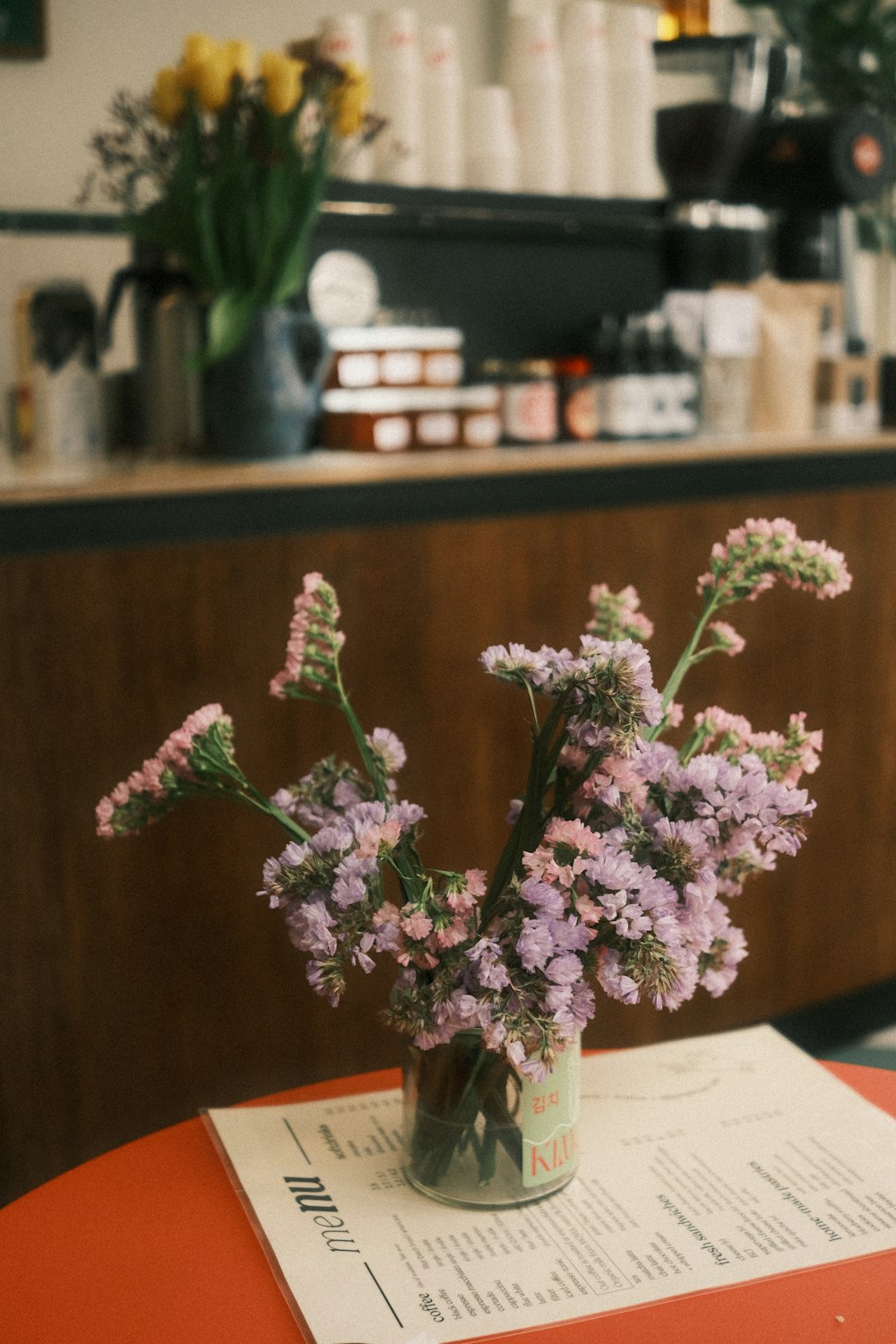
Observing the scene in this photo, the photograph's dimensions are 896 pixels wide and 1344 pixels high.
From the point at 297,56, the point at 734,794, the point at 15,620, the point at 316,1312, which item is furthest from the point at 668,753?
the point at 297,56

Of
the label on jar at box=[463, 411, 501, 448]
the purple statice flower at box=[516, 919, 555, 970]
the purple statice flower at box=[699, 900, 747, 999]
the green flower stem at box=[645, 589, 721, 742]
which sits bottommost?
the purple statice flower at box=[699, 900, 747, 999]

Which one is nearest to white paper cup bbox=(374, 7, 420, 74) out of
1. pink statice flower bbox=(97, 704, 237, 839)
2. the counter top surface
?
the counter top surface

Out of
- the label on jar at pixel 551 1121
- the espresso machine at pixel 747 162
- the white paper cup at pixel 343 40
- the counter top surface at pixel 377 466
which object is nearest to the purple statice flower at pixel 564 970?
the label on jar at pixel 551 1121

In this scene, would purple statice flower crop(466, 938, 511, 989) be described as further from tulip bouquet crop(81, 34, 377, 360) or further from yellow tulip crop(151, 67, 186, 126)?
yellow tulip crop(151, 67, 186, 126)

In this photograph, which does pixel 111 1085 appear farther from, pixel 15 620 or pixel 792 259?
pixel 792 259

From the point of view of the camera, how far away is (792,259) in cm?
280

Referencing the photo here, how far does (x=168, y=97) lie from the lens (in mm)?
1935

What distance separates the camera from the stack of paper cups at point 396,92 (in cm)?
229

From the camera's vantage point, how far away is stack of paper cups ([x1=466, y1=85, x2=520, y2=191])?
7.71ft

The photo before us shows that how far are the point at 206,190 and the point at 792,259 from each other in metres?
1.34

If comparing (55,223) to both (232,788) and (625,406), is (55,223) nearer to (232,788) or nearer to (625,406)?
(625,406)

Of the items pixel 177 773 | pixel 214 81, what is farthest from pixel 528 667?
pixel 214 81

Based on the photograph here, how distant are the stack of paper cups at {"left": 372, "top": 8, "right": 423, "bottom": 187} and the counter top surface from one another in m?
0.46

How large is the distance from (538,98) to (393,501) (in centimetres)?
87
